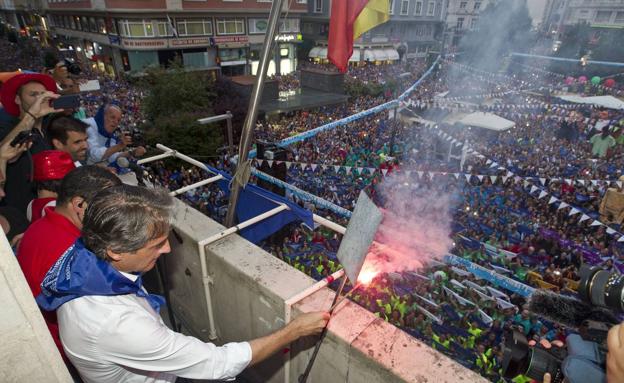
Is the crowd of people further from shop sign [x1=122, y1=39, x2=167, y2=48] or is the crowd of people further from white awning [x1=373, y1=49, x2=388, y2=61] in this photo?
white awning [x1=373, y1=49, x2=388, y2=61]

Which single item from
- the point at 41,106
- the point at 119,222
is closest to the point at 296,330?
the point at 119,222

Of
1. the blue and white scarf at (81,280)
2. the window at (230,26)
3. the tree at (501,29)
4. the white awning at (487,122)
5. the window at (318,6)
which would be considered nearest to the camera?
the blue and white scarf at (81,280)

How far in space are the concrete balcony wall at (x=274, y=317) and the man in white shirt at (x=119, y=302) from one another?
0.60 meters

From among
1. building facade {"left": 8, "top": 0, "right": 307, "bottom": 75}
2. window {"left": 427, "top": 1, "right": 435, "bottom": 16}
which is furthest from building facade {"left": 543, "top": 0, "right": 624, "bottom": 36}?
building facade {"left": 8, "top": 0, "right": 307, "bottom": 75}

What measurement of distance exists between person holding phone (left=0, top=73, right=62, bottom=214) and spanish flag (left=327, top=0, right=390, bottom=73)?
3559 millimetres

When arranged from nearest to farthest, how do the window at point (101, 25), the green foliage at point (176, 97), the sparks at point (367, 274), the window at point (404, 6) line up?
1. the sparks at point (367, 274)
2. the green foliage at point (176, 97)
3. the window at point (101, 25)
4. the window at point (404, 6)

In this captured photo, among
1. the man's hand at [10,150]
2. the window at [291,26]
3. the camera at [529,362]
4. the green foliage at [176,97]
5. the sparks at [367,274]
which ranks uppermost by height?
the window at [291,26]

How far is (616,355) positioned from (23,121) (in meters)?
4.84

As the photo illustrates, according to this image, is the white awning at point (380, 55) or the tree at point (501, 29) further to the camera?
the tree at point (501, 29)

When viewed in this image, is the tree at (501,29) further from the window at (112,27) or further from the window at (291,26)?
the window at (112,27)

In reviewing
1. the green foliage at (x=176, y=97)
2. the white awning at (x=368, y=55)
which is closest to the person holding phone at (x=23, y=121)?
the green foliage at (x=176, y=97)

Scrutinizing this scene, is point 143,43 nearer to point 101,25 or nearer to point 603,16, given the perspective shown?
point 101,25

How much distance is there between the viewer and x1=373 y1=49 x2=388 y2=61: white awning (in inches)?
1794

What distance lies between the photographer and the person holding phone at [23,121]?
3.38 meters
